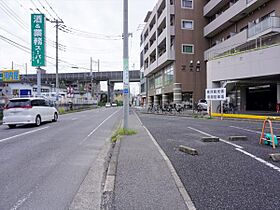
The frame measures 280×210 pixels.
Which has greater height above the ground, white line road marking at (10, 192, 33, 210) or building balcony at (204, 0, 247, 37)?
building balcony at (204, 0, 247, 37)

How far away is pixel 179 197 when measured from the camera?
11.2 feet

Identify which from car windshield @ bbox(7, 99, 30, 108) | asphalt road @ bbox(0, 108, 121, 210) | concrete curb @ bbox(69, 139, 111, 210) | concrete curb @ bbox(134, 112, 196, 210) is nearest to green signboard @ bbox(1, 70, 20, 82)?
car windshield @ bbox(7, 99, 30, 108)

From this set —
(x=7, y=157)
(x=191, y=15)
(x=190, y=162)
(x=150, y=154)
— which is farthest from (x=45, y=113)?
(x=191, y=15)

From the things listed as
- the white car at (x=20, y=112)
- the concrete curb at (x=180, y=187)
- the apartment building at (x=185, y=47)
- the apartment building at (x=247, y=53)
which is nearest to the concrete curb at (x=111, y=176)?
the concrete curb at (x=180, y=187)

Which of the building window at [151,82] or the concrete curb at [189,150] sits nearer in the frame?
the concrete curb at [189,150]

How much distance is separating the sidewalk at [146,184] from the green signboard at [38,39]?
19.9m

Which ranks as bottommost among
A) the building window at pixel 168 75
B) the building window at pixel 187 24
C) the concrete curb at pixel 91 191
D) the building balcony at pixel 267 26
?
the concrete curb at pixel 91 191

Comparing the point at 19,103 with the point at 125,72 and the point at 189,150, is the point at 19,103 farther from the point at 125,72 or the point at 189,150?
the point at 189,150

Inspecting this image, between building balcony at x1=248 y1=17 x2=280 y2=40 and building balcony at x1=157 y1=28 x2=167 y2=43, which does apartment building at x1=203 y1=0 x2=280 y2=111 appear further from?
building balcony at x1=157 y1=28 x2=167 y2=43

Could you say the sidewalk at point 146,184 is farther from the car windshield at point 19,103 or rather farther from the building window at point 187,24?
the building window at point 187,24

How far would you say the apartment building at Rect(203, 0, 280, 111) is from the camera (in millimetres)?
16234

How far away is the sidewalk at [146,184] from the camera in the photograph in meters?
3.26

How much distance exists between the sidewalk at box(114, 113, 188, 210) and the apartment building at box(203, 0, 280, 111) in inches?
552

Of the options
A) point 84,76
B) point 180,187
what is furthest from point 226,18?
point 84,76
